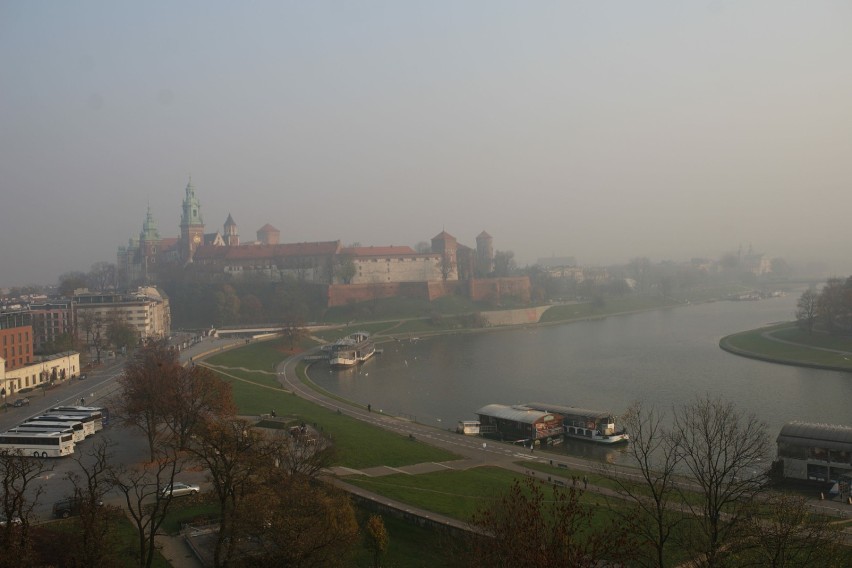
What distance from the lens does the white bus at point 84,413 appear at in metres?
16.5

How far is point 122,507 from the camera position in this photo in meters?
10.1

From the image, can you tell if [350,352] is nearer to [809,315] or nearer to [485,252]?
[809,315]

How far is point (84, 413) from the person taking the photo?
16.9m

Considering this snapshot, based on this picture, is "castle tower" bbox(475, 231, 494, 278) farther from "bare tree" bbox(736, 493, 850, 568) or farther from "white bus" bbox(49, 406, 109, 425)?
"bare tree" bbox(736, 493, 850, 568)

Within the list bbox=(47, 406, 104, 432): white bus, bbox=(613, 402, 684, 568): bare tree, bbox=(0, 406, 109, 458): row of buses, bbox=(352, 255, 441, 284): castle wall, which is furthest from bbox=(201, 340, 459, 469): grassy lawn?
bbox=(352, 255, 441, 284): castle wall

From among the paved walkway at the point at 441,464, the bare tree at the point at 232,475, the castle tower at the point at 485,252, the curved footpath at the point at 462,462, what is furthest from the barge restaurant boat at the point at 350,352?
the castle tower at the point at 485,252

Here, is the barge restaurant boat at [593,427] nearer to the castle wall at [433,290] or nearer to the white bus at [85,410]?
the white bus at [85,410]

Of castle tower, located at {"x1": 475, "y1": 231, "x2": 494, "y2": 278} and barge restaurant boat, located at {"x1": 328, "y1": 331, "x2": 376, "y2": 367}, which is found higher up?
castle tower, located at {"x1": 475, "y1": 231, "x2": 494, "y2": 278}

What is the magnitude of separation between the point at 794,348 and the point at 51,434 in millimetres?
26684

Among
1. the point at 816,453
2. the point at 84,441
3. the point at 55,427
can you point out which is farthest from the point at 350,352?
the point at 816,453

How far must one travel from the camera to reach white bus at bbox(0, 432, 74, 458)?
45.4ft

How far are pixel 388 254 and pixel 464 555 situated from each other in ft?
169

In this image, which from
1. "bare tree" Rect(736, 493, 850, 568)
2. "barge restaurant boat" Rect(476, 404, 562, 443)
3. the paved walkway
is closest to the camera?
"bare tree" Rect(736, 493, 850, 568)

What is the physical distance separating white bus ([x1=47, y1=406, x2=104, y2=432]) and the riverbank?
23.2 m
